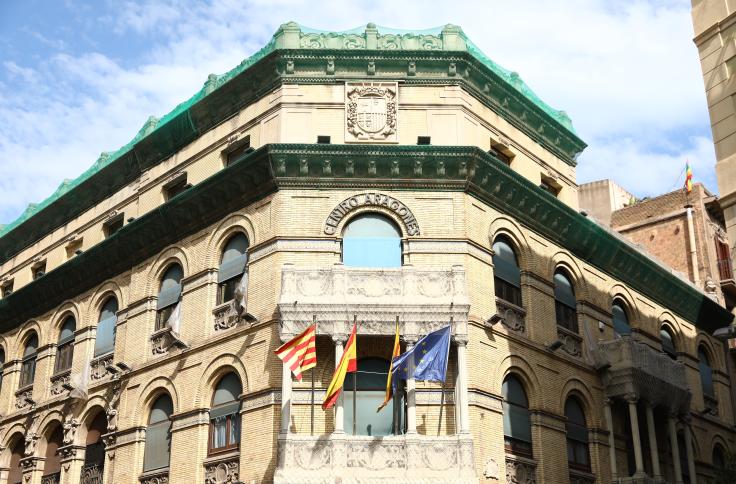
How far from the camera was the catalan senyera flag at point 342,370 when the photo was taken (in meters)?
24.8

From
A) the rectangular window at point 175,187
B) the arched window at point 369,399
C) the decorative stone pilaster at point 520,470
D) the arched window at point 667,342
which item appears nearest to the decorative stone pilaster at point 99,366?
the rectangular window at point 175,187

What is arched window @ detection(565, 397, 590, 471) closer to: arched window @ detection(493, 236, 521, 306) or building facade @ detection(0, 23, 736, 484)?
building facade @ detection(0, 23, 736, 484)

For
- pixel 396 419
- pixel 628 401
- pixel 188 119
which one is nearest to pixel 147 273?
pixel 188 119

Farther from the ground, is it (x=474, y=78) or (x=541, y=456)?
(x=474, y=78)

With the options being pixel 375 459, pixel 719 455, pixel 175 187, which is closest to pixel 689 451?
pixel 719 455

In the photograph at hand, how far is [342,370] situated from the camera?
25.0m

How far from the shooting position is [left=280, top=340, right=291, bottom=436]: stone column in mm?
25391

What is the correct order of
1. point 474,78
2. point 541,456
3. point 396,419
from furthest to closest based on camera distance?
point 474,78 → point 541,456 → point 396,419

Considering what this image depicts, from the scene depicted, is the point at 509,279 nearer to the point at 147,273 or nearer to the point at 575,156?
the point at 575,156

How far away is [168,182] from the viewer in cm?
3416

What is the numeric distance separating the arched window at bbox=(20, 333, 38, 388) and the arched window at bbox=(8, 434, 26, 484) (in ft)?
7.18

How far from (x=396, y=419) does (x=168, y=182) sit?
12910 mm

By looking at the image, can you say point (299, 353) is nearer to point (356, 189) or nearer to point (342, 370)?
point (342, 370)

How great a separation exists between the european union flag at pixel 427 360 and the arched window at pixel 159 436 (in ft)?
27.1
